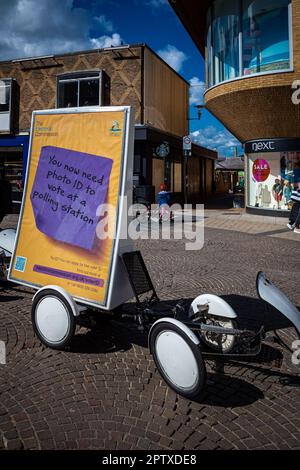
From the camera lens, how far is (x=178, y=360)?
10.4 ft

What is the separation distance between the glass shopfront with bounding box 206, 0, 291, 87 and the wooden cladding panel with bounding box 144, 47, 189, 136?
5.46 meters

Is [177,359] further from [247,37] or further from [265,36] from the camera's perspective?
[247,37]

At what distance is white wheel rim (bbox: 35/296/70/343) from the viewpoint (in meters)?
3.90

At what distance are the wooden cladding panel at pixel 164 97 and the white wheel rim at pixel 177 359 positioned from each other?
771 inches

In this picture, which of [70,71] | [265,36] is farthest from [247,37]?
[70,71]

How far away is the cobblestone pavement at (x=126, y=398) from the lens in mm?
2676

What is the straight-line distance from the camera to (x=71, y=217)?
4.11 metres

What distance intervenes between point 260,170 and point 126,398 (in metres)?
16.2

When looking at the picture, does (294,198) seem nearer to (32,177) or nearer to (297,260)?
(297,260)

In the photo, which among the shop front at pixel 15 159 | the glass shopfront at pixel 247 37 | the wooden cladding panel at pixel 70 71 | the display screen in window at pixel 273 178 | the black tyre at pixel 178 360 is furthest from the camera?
the shop front at pixel 15 159

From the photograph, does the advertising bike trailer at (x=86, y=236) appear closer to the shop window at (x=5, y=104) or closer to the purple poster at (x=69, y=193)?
the purple poster at (x=69, y=193)

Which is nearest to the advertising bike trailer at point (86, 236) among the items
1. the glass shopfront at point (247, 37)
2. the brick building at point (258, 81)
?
the brick building at point (258, 81)

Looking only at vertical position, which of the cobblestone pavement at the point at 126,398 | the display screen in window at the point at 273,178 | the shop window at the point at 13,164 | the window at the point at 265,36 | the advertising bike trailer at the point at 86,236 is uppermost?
the window at the point at 265,36

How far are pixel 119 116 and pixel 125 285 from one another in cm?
178
